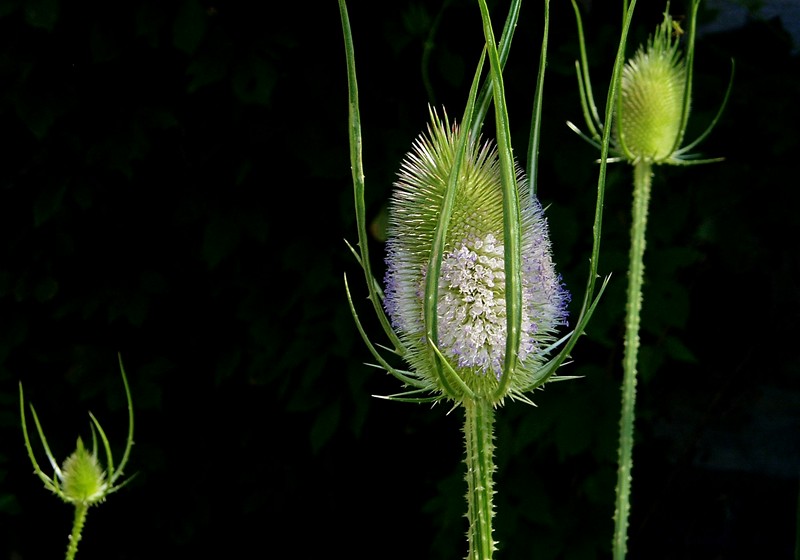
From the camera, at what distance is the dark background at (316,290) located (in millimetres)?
2395

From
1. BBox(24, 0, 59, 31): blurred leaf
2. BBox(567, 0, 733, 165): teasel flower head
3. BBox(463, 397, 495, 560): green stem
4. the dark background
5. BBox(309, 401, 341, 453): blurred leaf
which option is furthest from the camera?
BBox(309, 401, 341, 453): blurred leaf

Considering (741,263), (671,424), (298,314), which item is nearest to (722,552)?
(671,424)

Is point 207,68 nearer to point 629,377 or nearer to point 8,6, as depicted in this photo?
point 8,6

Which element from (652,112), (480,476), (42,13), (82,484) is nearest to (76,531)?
(82,484)

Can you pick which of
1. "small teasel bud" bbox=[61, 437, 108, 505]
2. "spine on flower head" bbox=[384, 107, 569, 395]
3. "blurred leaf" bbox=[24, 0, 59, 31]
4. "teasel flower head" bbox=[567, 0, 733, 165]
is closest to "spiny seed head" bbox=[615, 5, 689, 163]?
"teasel flower head" bbox=[567, 0, 733, 165]

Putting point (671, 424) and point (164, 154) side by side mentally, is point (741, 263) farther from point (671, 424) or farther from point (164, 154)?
point (164, 154)

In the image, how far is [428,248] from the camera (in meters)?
0.99

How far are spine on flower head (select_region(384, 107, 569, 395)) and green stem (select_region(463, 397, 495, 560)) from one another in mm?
22

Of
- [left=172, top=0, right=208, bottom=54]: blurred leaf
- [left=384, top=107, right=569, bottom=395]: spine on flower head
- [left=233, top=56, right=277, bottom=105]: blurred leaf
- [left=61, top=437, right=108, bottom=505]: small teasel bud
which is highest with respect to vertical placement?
[left=172, top=0, right=208, bottom=54]: blurred leaf

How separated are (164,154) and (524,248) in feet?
5.82

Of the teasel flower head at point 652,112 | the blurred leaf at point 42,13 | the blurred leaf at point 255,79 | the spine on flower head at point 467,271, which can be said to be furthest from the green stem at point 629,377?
the blurred leaf at point 42,13

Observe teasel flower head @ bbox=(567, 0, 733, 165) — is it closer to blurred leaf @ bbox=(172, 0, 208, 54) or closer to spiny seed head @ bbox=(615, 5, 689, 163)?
spiny seed head @ bbox=(615, 5, 689, 163)

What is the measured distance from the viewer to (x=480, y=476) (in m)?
0.93

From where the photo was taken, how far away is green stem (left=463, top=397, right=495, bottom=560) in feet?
3.00
